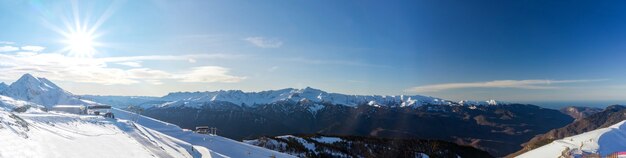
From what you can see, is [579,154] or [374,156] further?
[374,156]

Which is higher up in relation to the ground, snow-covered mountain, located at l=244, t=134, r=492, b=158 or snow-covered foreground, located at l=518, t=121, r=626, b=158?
snow-covered foreground, located at l=518, t=121, r=626, b=158

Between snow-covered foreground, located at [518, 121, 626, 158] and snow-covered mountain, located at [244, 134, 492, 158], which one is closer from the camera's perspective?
snow-covered foreground, located at [518, 121, 626, 158]

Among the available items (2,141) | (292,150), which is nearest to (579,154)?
(2,141)

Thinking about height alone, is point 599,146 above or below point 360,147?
above

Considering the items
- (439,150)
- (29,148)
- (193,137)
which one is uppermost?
(29,148)

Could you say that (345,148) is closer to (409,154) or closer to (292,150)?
(409,154)

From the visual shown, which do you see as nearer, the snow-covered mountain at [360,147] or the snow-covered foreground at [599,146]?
the snow-covered foreground at [599,146]

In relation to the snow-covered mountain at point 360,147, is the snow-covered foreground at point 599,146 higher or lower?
higher

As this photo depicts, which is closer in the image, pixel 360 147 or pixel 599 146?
pixel 599 146

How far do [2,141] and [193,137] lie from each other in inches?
1377

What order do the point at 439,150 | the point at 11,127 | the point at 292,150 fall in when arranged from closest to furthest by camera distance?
the point at 11,127
the point at 292,150
the point at 439,150

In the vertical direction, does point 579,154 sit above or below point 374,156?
above

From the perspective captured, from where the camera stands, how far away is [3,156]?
35.7 feet

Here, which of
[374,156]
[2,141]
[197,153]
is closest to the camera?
[2,141]
